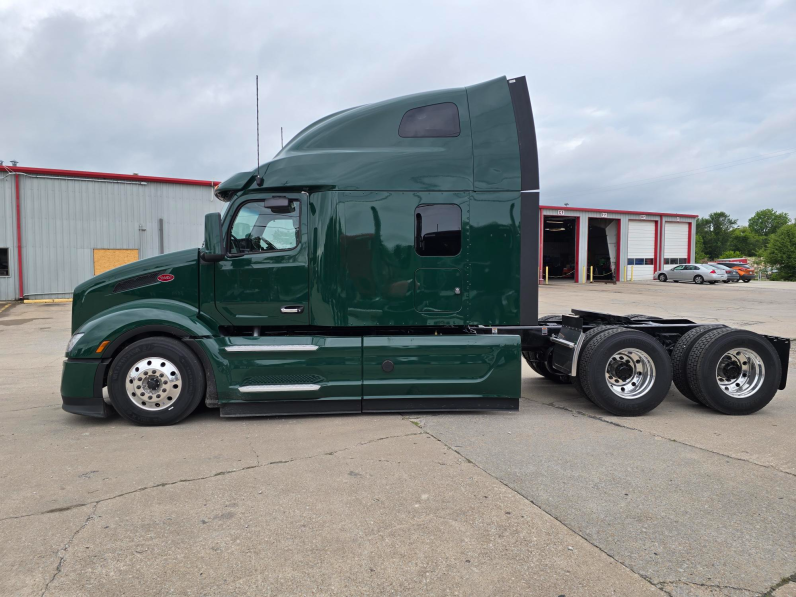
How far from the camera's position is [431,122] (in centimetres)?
556

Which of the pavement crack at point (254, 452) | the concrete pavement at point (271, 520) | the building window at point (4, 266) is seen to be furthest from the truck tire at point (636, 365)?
the building window at point (4, 266)

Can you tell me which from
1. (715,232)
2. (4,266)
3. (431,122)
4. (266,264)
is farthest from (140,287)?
(715,232)

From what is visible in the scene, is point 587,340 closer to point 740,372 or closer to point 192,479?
point 740,372

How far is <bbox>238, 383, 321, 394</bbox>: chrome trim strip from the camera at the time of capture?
5.27 meters

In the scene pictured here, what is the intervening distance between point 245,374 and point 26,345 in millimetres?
8832

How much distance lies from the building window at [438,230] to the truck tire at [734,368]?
2.88 meters

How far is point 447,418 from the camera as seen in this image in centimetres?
550

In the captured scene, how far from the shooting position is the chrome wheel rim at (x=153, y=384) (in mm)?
5180

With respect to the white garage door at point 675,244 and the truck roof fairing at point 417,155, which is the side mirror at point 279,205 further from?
the white garage door at point 675,244

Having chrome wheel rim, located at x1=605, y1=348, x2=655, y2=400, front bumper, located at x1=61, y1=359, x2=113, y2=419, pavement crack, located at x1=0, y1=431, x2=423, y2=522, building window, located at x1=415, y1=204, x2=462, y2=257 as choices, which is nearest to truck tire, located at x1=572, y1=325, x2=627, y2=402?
chrome wheel rim, located at x1=605, y1=348, x2=655, y2=400

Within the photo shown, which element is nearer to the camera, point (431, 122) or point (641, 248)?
point (431, 122)

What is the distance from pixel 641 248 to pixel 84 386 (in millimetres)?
41807

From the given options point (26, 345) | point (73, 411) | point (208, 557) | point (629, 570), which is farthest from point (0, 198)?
point (629, 570)

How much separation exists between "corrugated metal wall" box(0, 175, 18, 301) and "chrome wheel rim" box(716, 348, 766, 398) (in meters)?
23.8
